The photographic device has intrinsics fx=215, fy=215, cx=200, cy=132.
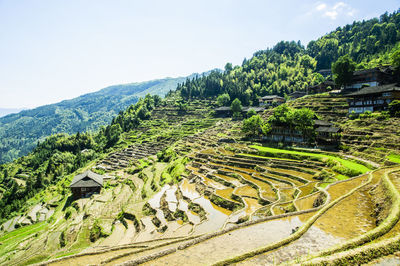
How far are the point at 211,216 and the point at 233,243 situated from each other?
11725 mm

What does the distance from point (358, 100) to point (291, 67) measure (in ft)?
296

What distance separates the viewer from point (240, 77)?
140 metres

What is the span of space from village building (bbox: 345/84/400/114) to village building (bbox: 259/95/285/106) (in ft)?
126

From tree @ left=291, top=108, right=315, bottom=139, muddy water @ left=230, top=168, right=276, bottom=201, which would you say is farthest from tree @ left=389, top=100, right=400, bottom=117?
muddy water @ left=230, top=168, right=276, bottom=201

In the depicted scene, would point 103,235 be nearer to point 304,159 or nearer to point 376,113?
point 304,159

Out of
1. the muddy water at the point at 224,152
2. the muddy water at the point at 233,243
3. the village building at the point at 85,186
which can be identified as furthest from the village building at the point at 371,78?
the village building at the point at 85,186

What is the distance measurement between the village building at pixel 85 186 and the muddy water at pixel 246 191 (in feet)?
111

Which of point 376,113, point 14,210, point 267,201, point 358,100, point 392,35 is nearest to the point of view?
point 267,201

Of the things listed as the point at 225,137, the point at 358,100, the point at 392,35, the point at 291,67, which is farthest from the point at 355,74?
the point at 291,67

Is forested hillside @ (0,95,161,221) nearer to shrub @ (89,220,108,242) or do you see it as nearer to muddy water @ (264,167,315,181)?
shrub @ (89,220,108,242)

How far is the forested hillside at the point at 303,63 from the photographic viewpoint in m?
101

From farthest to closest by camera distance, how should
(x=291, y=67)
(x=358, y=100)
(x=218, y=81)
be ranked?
1. (x=218, y=81)
2. (x=291, y=67)
3. (x=358, y=100)

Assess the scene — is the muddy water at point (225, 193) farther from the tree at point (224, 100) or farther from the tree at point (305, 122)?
the tree at point (224, 100)

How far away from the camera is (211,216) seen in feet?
82.5
